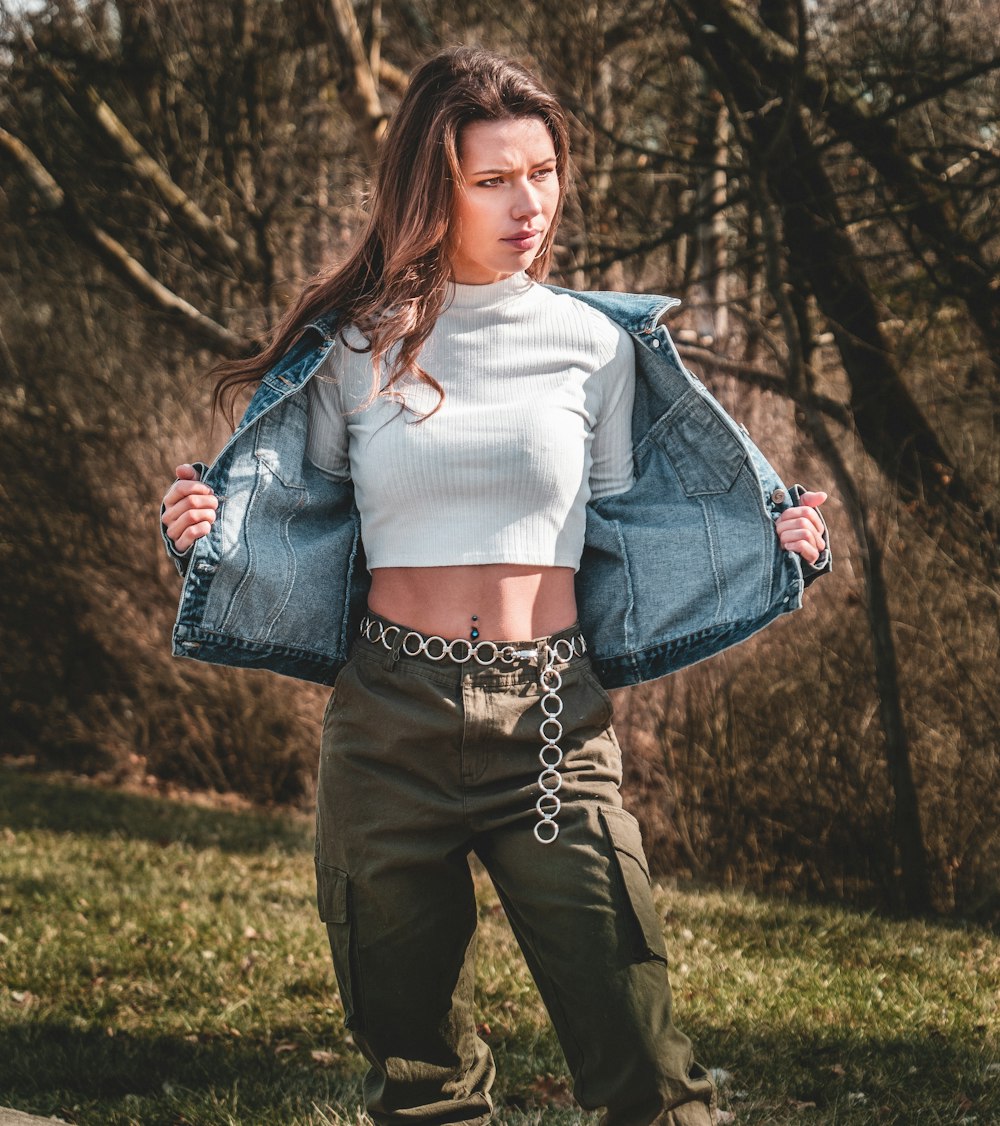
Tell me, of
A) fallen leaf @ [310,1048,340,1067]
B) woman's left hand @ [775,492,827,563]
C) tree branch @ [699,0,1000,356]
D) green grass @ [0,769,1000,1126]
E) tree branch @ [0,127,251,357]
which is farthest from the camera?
tree branch @ [0,127,251,357]

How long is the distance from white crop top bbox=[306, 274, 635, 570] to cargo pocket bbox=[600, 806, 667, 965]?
1.71ft

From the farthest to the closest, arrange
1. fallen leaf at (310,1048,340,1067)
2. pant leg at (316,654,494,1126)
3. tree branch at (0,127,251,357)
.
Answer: tree branch at (0,127,251,357), fallen leaf at (310,1048,340,1067), pant leg at (316,654,494,1126)

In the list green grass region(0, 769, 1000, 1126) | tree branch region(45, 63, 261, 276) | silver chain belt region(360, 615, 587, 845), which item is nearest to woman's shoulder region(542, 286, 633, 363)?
silver chain belt region(360, 615, 587, 845)

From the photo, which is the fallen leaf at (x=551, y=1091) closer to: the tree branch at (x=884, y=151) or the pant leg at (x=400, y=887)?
the pant leg at (x=400, y=887)

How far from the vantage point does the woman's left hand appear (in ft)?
8.54

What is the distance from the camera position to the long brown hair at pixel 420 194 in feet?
8.38

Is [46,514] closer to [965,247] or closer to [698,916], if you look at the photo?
[698,916]

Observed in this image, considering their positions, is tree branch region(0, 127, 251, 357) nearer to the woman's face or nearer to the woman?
the woman

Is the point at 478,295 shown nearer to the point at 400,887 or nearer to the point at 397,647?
the point at 397,647

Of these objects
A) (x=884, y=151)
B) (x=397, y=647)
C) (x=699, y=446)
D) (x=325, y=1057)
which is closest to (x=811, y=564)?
(x=699, y=446)

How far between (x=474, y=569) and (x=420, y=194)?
73 cm

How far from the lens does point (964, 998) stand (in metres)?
4.29

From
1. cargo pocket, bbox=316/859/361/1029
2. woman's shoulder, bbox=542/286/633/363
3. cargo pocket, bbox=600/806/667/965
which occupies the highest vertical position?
woman's shoulder, bbox=542/286/633/363

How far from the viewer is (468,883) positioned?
2.58m
